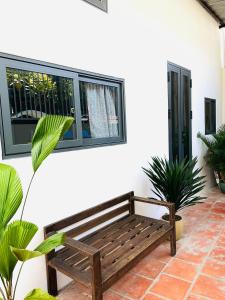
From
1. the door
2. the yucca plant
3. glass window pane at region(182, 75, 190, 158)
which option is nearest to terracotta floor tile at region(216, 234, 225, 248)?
the door

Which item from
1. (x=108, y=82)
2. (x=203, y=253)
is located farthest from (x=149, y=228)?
(x=108, y=82)

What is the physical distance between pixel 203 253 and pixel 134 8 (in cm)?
279

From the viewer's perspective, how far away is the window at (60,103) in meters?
1.59

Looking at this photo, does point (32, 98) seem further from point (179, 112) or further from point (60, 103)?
point (179, 112)

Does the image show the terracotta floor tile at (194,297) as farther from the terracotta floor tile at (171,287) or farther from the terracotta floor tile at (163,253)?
the terracotta floor tile at (163,253)

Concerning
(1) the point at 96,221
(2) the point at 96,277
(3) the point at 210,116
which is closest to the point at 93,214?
(1) the point at 96,221

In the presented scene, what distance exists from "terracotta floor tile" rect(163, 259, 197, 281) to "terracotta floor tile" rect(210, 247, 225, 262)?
0.30m

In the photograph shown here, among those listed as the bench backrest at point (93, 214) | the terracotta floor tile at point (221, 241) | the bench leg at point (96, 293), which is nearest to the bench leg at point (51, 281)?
the bench backrest at point (93, 214)

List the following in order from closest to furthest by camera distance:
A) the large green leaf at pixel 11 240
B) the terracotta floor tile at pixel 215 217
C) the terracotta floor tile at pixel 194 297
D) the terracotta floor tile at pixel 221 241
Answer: the large green leaf at pixel 11 240 → the terracotta floor tile at pixel 194 297 → the terracotta floor tile at pixel 221 241 → the terracotta floor tile at pixel 215 217

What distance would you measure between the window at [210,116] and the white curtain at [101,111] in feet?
9.38

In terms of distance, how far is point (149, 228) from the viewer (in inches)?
85.8

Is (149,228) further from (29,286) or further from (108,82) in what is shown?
(108,82)

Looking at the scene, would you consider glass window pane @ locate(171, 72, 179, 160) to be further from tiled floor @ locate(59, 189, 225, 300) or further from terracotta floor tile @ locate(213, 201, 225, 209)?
tiled floor @ locate(59, 189, 225, 300)

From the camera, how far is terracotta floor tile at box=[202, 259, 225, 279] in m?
2.00
